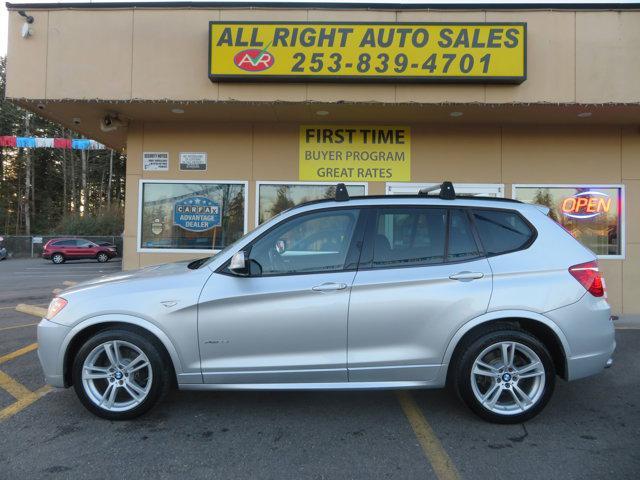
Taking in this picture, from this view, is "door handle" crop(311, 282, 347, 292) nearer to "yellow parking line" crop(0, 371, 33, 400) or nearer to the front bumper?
the front bumper

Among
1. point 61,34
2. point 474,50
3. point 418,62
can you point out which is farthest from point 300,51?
point 61,34

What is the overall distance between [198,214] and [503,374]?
20.6ft

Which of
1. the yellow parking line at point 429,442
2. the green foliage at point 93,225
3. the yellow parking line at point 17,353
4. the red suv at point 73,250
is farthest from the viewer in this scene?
the green foliage at point 93,225

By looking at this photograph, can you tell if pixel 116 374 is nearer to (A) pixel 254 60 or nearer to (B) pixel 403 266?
(B) pixel 403 266

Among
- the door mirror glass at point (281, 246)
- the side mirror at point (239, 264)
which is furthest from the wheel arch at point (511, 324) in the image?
the side mirror at point (239, 264)

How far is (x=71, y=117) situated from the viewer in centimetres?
900

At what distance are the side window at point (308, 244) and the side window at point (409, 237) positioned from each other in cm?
25

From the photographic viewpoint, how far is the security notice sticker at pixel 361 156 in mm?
8750

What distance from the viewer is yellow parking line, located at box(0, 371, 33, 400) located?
184 inches

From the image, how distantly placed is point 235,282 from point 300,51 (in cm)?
475

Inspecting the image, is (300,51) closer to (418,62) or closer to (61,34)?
(418,62)

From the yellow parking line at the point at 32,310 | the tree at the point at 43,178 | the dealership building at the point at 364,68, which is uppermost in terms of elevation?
the tree at the point at 43,178

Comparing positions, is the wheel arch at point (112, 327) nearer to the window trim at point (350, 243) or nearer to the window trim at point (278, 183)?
the window trim at point (350, 243)

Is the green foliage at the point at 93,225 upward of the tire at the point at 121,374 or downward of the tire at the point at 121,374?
upward
